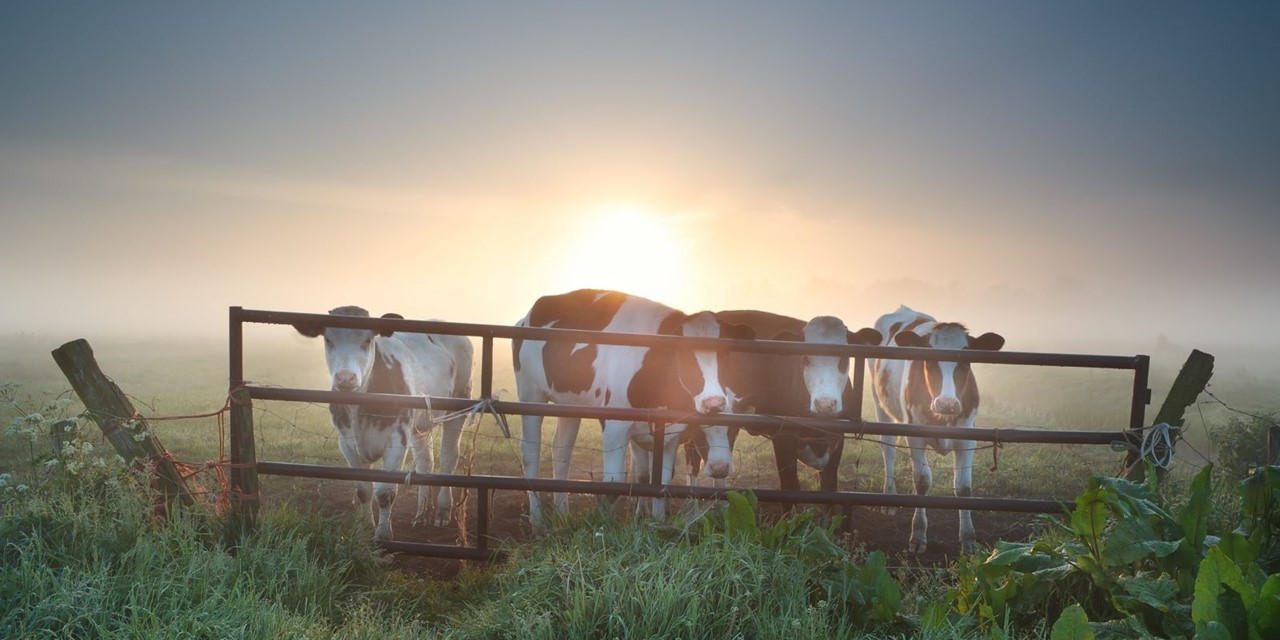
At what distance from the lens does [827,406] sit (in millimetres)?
6684

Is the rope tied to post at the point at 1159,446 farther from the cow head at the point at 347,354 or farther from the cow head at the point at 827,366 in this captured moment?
the cow head at the point at 347,354

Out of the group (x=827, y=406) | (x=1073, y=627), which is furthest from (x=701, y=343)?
(x=1073, y=627)

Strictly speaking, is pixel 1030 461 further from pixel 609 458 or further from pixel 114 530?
pixel 114 530

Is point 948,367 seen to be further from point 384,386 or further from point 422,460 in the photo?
point 422,460

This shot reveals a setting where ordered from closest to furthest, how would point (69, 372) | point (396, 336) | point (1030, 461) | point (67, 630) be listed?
point (67, 630)
point (69, 372)
point (396, 336)
point (1030, 461)

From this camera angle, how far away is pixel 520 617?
12.4 ft

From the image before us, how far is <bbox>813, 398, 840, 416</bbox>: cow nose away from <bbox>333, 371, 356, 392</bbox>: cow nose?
12.8 feet

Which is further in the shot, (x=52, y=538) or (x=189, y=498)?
(x=189, y=498)

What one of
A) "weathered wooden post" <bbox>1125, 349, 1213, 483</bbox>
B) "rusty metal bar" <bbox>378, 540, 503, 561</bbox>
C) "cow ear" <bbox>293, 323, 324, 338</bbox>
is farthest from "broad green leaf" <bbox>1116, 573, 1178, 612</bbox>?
"cow ear" <bbox>293, 323, 324, 338</bbox>

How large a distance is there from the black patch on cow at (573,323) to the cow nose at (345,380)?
1.77 meters

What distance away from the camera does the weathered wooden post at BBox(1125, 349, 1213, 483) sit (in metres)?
5.55

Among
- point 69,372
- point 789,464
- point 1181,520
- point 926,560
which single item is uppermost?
point 69,372

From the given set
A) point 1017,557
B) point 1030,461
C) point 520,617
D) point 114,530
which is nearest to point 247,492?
point 114,530

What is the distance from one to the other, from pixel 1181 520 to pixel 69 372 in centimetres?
651
